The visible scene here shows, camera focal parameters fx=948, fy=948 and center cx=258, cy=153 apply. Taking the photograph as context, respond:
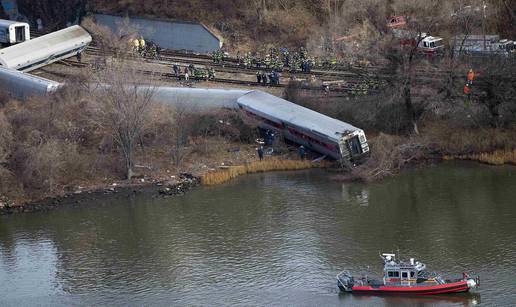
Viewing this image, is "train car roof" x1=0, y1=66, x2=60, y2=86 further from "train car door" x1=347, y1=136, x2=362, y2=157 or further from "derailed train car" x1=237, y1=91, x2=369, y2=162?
"train car door" x1=347, y1=136, x2=362, y2=157

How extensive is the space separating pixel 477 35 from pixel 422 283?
26304 mm

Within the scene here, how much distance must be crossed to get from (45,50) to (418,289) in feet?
105

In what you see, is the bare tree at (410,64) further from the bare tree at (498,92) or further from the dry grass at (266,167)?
the dry grass at (266,167)

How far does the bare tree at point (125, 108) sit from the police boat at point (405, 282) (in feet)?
49.3

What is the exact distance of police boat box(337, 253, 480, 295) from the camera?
2958cm

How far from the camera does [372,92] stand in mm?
47094

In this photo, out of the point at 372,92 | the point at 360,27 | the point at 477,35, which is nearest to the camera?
the point at 372,92

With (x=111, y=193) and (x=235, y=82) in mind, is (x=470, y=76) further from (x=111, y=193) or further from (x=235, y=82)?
(x=111, y=193)

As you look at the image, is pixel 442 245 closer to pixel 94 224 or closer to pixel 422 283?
pixel 422 283

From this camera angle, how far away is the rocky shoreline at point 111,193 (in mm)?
39688

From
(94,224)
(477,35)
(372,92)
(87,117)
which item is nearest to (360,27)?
(477,35)

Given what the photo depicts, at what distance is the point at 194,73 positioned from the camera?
172ft

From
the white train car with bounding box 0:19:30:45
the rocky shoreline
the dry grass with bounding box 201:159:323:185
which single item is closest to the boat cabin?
the rocky shoreline

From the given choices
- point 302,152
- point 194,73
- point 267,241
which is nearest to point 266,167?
point 302,152
